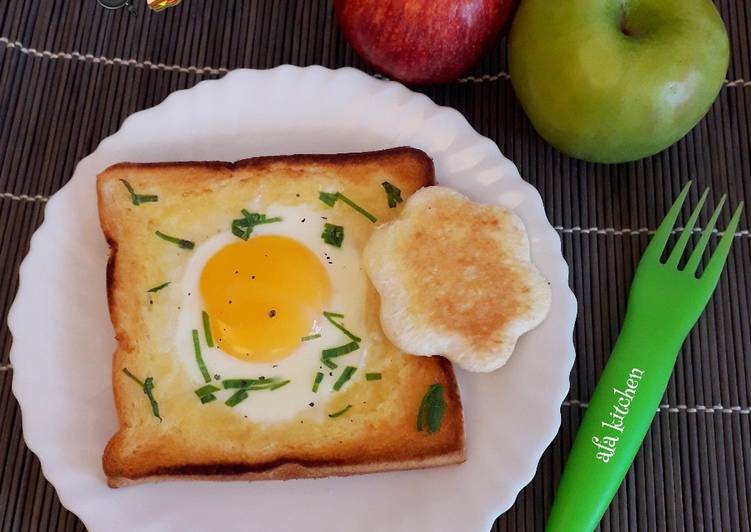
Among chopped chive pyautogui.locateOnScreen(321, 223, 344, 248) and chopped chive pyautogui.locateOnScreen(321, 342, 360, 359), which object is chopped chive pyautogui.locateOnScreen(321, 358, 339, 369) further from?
chopped chive pyautogui.locateOnScreen(321, 223, 344, 248)

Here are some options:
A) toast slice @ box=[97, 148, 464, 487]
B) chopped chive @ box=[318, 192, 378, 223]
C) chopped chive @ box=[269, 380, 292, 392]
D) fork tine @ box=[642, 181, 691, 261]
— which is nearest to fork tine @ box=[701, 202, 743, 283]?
fork tine @ box=[642, 181, 691, 261]

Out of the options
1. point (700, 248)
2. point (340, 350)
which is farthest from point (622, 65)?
point (340, 350)

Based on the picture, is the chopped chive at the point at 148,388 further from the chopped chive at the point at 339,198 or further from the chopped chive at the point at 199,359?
the chopped chive at the point at 339,198

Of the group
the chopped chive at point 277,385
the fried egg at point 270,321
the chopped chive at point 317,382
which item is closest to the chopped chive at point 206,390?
the fried egg at point 270,321

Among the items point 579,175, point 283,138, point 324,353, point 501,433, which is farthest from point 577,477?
point 283,138

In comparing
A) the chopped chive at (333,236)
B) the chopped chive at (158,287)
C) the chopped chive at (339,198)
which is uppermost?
the chopped chive at (339,198)

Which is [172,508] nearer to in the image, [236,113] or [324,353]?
[324,353]
